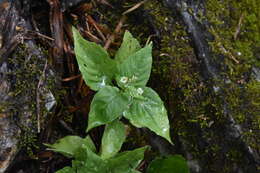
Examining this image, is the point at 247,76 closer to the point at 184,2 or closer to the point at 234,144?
the point at 234,144

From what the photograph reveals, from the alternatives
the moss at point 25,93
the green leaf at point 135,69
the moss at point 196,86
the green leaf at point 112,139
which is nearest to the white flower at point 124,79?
the green leaf at point 135,69

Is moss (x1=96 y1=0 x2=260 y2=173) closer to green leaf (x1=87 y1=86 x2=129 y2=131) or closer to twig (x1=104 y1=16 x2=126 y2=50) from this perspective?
twig (x1=104 y1=16 x2=126 y2=50)

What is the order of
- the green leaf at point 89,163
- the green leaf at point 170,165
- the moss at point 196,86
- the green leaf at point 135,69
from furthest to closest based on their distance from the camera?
the moss at point 196,86
the green leaf at point 170,165
the green leaf at point 135,69
the green leaf at point 89,163

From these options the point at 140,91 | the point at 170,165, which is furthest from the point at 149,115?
the point at 170,165

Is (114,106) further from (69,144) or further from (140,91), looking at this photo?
(69,144)

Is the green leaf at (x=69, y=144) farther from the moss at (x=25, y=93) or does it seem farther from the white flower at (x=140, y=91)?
the white flower at (x=140, y=91)

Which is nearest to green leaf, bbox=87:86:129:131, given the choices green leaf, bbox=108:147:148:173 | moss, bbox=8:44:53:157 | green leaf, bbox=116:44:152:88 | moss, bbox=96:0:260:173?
green leaf, bbox=116:44:152:88
